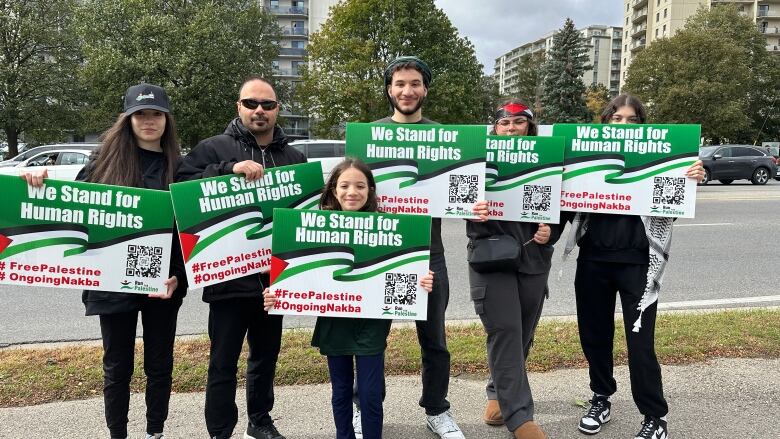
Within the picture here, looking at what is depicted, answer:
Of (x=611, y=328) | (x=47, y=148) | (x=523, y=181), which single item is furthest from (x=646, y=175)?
(x=47, y=148)

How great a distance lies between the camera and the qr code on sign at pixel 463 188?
124 inches

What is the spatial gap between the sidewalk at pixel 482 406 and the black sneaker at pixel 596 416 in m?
0.06

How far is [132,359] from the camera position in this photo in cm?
300

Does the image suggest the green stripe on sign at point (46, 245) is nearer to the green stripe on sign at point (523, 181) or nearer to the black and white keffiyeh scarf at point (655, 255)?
the green stripe on sign at point (523, 181)

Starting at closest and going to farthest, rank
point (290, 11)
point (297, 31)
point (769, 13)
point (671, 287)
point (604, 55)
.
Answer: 1. point (671, 287)
2. point (769, 13)
3. point (290, 11)
4. point (297, 31)
5. point (604, 55)

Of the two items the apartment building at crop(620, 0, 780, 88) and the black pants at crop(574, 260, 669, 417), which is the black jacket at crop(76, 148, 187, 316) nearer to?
the black pants at crop(574, 260, 669, 417)

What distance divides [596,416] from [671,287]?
444 cm

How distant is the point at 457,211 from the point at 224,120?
103 ft

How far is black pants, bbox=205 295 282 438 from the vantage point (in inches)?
117

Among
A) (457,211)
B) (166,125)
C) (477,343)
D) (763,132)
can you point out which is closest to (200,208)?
(166,125)

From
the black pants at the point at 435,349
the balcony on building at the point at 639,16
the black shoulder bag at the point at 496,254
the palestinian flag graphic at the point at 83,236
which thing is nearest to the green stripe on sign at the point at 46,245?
the palestinian flag graphic at the point at 83,236

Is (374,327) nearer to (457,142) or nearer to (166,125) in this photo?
(457,142)

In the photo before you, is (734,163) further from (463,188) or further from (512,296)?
(463,188)

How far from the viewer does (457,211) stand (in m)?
3.16
